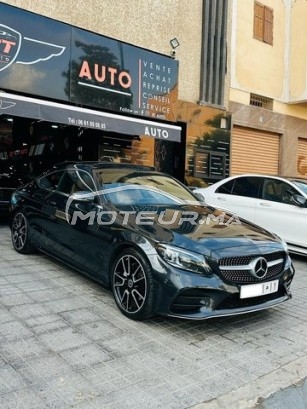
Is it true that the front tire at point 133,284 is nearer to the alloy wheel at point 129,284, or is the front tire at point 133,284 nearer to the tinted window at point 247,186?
the alloy wheel at point 129,284

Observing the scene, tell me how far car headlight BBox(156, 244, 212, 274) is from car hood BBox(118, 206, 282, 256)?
0.20 feet

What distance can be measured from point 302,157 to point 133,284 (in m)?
14.7

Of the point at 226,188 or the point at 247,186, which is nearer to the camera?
the point at 247,186

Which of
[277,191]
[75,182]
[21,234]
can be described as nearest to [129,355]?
[75,182]

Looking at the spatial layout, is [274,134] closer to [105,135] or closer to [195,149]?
[195,149]

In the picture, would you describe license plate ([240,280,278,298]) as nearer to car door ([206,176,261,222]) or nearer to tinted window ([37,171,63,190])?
tinted window ([37,171,63,190])

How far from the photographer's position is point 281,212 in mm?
7445

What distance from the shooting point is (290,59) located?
15.7m

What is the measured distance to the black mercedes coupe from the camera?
3656 mm

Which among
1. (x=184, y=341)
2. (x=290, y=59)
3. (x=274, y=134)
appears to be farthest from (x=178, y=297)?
(x=290, y=59)

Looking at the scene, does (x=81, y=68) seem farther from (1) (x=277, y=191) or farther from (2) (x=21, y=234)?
(1) (x=277, y=191)

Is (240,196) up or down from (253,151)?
down

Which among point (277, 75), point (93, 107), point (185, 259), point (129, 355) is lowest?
point (129, 355)

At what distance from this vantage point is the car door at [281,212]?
717cm
